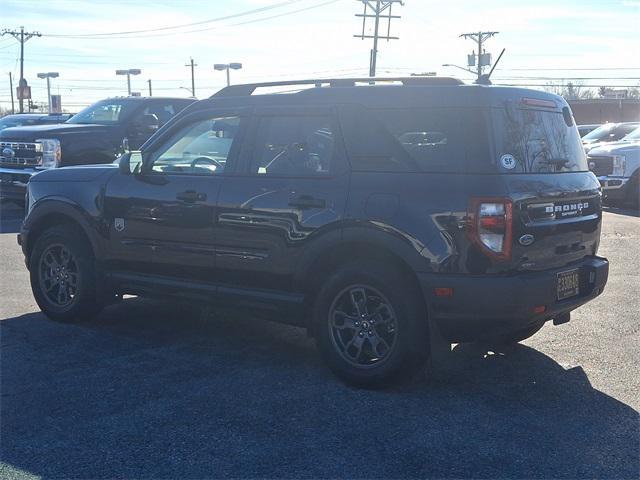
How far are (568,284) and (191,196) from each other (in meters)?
2.77

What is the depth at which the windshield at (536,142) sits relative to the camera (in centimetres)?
500

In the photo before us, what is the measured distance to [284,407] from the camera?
4.89 metres

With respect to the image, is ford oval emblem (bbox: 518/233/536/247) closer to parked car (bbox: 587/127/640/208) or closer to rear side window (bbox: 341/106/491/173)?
rear side window (bbox: 341/106/491/173)

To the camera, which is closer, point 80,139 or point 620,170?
point 80,139

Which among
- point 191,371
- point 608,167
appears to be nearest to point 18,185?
point 191,371

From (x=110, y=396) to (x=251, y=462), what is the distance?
1.38 m

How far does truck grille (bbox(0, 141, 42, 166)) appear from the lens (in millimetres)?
13570

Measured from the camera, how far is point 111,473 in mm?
3967

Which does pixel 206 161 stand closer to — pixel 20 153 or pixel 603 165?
pixel 20 153

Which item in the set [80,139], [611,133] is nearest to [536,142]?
[80,139]

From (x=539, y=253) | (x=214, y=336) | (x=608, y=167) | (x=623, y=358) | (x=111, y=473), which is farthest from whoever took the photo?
(x=608, y=167)

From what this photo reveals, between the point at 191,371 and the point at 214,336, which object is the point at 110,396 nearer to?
the point at 191,371

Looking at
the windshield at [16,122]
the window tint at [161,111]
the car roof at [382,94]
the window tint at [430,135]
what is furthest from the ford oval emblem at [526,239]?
the windshield at [16,122]

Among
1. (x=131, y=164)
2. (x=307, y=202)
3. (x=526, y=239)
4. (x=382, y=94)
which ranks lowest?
(x=526, y=239)
